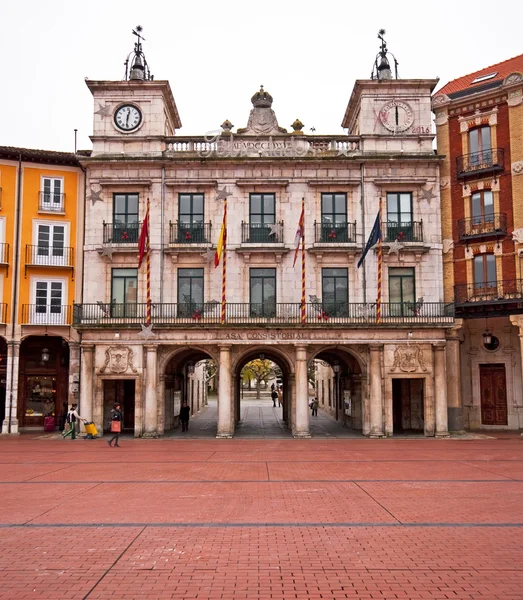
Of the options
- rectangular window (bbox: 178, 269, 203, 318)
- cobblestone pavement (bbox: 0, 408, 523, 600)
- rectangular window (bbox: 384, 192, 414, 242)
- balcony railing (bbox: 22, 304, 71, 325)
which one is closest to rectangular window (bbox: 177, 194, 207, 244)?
rectangular window (bbox: 178, 269, 203, 318)

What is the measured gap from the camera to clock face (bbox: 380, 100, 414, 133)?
33219 millimetres

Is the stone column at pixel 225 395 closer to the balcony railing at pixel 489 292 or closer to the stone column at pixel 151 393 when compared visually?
the stone column at pixel 151 393

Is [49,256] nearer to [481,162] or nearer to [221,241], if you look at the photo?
[221,241]

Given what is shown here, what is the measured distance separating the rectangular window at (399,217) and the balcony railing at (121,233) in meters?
13.4

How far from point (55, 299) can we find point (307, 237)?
46.5 feet

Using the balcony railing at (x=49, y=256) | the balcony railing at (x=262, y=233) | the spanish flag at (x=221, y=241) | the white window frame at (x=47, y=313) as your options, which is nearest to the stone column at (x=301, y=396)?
the balcony railing at (x=262, y=233)

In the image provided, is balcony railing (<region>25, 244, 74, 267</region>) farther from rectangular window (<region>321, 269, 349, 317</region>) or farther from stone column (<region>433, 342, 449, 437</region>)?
stone column (<region>433, 342, 449, 437</region>)

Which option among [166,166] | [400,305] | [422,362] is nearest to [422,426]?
[422,362]

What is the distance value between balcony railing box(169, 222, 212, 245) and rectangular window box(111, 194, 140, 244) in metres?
1.91

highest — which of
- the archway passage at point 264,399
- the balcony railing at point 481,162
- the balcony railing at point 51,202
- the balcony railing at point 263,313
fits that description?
the balcony railing at point 481,162

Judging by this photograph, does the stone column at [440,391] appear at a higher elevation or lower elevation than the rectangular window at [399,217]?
lower

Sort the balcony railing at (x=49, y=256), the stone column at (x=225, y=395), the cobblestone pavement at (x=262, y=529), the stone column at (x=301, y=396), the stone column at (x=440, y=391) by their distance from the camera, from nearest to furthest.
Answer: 1. the cobblestone pavement at (x=262, y=529)
2. the stone column at (x=440, y=391)
3. the stone column at (x=225, y=395)
4. the stone column at (x=301, y=396)
5. the balcony railing at (x=49, y=256)

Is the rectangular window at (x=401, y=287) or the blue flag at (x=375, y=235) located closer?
the blue flag at (x=375, y=235)

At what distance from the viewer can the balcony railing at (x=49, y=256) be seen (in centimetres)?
3278
